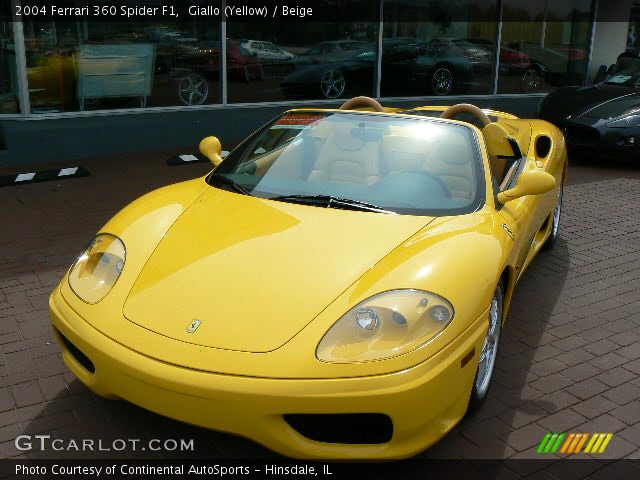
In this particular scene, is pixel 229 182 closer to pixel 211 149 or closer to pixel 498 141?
pixel 211 149

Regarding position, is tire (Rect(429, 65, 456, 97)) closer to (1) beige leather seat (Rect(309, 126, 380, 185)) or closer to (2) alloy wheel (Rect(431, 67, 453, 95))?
(2) alloy wheel (Rect(431, 67, 453, 95))

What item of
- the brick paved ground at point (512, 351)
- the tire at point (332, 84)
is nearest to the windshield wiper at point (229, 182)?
the brick paved ground at point (512, 351)

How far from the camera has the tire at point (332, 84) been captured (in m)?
11.2

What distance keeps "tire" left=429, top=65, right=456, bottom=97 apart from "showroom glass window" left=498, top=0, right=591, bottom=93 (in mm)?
1226

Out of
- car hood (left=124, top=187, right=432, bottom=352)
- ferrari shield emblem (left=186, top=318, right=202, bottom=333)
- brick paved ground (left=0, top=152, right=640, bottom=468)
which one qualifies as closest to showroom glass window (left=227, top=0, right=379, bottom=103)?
brick paved ground (left=0, top=152, right=640, bottom=468)

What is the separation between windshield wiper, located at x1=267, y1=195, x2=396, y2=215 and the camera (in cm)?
346

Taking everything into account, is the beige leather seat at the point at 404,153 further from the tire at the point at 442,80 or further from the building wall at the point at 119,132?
the tire at the point at 442,80

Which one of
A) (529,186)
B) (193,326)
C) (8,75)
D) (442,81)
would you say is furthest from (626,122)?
(193,326)

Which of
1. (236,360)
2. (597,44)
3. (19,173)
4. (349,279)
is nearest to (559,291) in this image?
(349,279)

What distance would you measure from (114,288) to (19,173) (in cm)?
572

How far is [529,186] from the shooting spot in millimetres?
3705

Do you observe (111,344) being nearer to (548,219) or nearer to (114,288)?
(114,288)

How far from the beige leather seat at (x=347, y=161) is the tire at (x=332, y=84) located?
23.9 feet

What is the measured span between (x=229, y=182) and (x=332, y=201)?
691 millimetres
